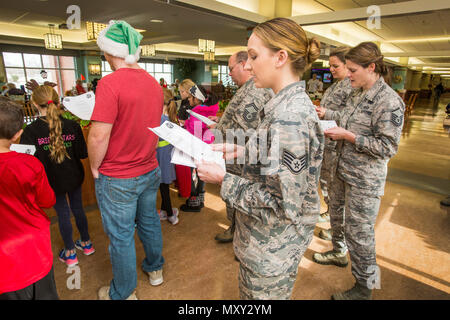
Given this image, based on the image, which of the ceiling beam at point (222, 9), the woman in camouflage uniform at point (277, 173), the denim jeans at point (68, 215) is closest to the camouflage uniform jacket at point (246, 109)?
the woman in camouflage uniform at point (277, 173)

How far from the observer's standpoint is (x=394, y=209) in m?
3.31

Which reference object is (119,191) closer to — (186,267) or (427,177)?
(186,267)

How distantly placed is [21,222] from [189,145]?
0.91 meters

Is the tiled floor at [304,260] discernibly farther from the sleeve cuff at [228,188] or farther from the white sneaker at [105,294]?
the sleeve cuff at [228,188]

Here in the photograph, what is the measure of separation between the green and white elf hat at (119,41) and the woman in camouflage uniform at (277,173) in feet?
2.60

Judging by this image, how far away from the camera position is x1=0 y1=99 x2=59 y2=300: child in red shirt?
1188 mm

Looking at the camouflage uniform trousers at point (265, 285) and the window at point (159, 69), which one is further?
the window at point (159, 69)

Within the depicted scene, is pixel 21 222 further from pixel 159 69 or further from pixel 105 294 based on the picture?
pixel 159 69

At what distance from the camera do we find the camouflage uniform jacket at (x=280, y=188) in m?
0.84

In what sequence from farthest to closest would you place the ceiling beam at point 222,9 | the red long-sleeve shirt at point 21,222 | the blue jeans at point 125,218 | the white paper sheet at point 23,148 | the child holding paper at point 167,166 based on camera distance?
the ceiling beam at point 222,9 → the child holding paper at point 167,166 → the blue jeans at point 125,218 → the white paper sheet at point 23,148 → the red long-sleeve shirt at point 21,222

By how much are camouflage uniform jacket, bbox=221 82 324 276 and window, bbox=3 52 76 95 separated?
53.2 feet

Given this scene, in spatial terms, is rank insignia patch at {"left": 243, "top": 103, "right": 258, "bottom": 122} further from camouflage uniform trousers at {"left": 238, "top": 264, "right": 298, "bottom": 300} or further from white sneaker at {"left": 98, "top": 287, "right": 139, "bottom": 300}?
white sneaker at {"left": 98, "top": 287, "right": 139, "bottom": 300}
